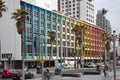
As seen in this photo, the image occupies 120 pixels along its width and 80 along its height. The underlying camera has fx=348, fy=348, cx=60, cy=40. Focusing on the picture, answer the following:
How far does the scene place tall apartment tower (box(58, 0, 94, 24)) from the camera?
177 meters

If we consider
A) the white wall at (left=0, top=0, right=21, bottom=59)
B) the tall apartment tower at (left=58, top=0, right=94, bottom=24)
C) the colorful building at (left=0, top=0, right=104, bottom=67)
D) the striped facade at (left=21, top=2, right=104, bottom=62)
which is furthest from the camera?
the tall apartment tower at (left=58, top=0, right=94, bottom=24)

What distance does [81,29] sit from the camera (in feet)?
366

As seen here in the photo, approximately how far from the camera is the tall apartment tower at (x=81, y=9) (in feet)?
580

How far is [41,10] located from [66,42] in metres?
22.7

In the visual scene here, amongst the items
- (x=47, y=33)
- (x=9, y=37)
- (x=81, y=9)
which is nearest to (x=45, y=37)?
(x=47, y=33)

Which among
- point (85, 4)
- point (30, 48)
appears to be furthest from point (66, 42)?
point (85, 4)

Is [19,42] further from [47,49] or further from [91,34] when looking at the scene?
[91,34]

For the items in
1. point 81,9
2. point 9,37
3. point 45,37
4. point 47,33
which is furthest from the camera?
point 81,9

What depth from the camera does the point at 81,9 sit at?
17750cm

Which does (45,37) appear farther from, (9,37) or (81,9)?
(81,9)

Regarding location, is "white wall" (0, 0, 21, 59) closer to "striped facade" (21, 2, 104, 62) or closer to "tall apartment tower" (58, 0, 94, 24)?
"striped facade" (21, 2, 104, 62)

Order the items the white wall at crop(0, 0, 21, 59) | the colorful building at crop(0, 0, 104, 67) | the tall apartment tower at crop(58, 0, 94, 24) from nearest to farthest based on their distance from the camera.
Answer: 1. the white wall at crop(0, 0, 21, 59)
2. the colorful building at crop(0, 0, 104, 67)
3. the tall apartment tower at crop(58, 0, 94, 24)

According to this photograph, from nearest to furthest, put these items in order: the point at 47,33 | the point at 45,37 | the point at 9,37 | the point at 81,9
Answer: the point at 9,37, the point at 45,37, the point at 47,33, the point at 81,9

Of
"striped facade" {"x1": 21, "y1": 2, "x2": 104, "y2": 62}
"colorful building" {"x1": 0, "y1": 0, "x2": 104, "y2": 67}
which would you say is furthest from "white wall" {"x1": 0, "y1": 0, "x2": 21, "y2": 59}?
"striped facade" {"x1": 21, "y1": 2, "x2": 104, "y2": 62}
